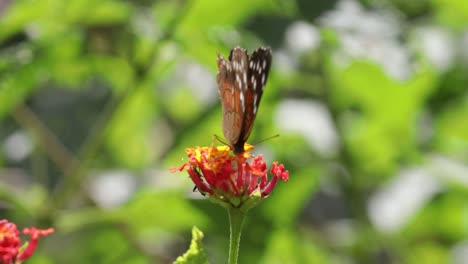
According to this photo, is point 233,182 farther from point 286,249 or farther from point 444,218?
point 444,218

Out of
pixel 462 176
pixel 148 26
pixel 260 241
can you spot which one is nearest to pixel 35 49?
pixel 148 26

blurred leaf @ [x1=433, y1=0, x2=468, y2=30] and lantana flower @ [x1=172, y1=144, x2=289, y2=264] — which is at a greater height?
blurred leaf @ [x1=433, y1=0, x2=468, y2=30]

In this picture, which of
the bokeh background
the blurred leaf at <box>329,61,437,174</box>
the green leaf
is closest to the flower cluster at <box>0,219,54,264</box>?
the green leaf

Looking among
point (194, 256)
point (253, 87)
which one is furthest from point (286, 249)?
point (194, 256)

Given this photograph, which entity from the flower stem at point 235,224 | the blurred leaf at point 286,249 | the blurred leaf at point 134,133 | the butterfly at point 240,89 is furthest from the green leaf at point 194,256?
the blurred leaf at point 134,133

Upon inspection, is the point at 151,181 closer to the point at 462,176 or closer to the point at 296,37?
the point at 296,37

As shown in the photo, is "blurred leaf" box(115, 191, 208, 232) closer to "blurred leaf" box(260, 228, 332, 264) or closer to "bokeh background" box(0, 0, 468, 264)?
"bokeh background" box(0, 0, 468, 264)

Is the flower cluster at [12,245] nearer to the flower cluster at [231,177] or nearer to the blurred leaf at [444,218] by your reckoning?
the flower cluster at [231,177]
